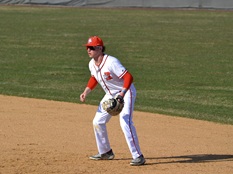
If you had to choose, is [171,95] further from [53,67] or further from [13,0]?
[13,0]

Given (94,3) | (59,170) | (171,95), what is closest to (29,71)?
(171,95)

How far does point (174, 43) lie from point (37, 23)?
8.78 metres

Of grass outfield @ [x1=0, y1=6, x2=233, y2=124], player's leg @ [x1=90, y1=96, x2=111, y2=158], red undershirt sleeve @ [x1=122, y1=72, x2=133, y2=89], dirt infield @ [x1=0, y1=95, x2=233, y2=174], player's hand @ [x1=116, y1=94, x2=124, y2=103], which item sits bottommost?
grass outfield @ [x1=0, y1=6, x2=233, y2=124]

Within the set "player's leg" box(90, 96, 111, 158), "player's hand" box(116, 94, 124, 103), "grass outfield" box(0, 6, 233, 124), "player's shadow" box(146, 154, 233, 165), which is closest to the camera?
"player's hand" box(116, 94, 124, 103)

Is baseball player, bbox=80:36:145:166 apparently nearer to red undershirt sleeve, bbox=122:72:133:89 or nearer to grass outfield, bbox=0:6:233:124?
red undershirt sleeve, bbox=122:72:133:89

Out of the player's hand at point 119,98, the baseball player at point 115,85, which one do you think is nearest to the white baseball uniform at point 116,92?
the baseball player at point 115,85

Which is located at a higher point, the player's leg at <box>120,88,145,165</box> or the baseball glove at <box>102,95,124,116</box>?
the baseball glove at <box>102,95,124,116</box>

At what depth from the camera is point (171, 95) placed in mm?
15852

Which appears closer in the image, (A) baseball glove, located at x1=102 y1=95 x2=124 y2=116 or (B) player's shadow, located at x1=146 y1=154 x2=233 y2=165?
(A) baseball glove, located at x1=102 y1=95 x2=124 y2=116

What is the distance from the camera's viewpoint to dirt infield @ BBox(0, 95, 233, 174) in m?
Answer: 9.15

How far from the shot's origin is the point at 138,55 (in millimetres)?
22391

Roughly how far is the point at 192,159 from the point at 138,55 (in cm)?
1278

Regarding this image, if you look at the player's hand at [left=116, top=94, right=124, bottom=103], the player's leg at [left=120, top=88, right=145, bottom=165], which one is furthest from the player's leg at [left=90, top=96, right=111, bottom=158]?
the player's hand at [left=116, top=94, right=124, bottom=103]

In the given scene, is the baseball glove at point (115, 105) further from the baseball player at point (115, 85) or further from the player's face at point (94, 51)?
the player's face at point (94, 51)
